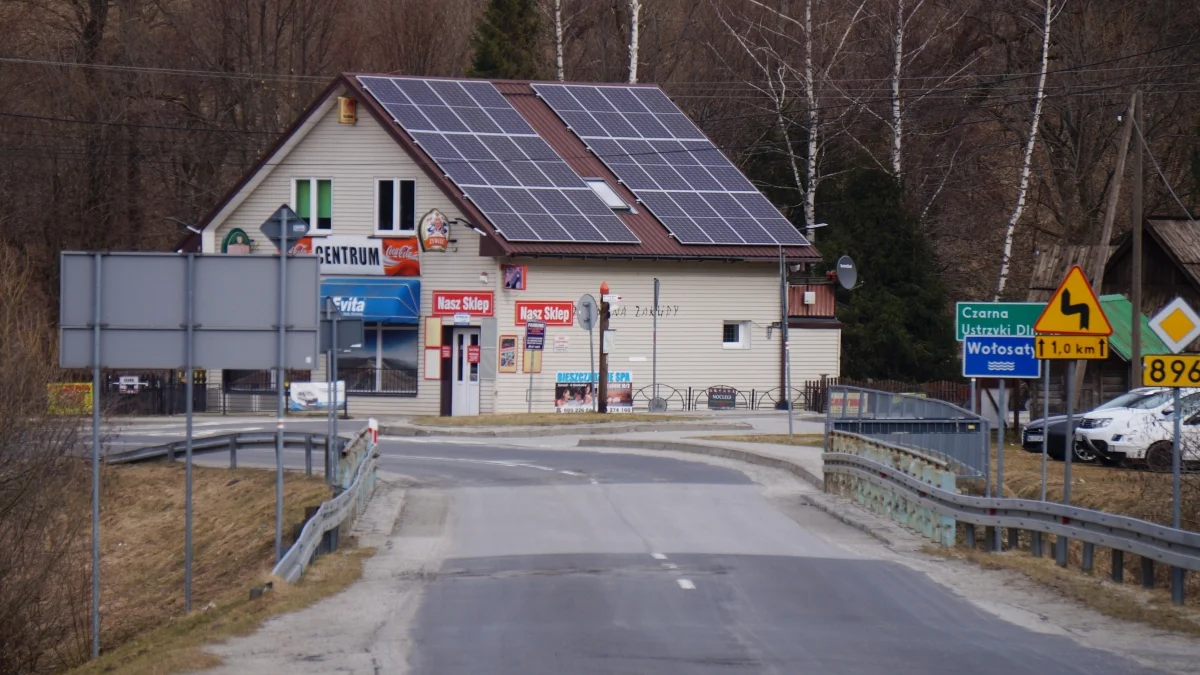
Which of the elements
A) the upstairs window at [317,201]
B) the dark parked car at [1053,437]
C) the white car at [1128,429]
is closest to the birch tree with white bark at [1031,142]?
the dark parked car at [1053,437]

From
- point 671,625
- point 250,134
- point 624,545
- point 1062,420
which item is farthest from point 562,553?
point 250,134

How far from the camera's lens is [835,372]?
144 feet

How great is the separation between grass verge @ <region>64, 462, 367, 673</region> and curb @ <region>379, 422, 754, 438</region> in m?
8.58

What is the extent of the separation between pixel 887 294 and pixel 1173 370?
33994 millimetres

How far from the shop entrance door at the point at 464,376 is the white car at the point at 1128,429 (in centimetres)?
1801

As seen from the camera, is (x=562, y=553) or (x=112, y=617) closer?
(x=562, y=553)

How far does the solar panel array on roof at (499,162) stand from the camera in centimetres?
4034

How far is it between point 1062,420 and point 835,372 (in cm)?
1663

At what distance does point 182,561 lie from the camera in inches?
831

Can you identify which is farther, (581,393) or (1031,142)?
(1031,142)

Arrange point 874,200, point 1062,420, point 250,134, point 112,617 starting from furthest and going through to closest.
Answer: point 250,134
point 874,200
point 1062,420
point 112,617

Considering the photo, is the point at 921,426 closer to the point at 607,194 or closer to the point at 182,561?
the point at 182,561

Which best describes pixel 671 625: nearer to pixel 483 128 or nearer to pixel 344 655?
pixel 344 655

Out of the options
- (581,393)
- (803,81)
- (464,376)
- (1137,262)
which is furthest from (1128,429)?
(803,81)
